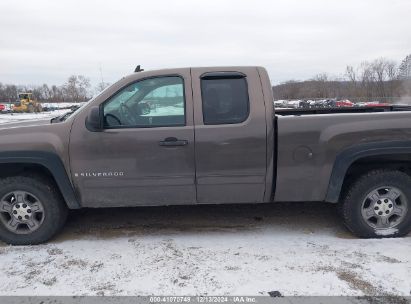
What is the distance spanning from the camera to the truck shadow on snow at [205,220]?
4.17 m

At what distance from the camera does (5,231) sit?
388 cm

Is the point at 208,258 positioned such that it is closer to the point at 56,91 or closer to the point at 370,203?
the point at 370,203

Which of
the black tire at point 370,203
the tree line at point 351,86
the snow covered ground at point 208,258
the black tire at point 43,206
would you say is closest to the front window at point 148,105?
the black tire at point 43,206

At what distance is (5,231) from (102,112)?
1730mm

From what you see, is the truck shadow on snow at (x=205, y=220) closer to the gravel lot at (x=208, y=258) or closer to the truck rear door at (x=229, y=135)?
the gravel lot at (x=208, y=258)

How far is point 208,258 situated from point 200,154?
1.05m

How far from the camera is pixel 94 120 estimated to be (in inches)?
140

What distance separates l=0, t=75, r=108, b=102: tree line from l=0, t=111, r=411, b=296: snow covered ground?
6330cm

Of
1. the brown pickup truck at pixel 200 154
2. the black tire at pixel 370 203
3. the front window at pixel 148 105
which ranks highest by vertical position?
the front window at pixel 148 105

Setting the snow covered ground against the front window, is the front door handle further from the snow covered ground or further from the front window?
the snow covered ground

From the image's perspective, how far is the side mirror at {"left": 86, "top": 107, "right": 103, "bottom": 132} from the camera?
3.56m

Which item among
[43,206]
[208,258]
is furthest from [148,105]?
[208,258]

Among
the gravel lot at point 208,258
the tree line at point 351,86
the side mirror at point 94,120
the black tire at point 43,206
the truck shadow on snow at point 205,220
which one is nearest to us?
the gravel lot at point 208,258

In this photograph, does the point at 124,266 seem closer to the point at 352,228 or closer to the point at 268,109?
the point at 268,109
